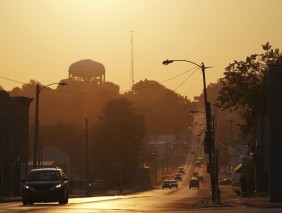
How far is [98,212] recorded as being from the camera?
112 feet

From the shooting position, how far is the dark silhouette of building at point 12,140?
262 feet

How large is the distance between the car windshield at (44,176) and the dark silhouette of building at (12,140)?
33.6 m

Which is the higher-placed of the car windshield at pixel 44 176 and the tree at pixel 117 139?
the tree at pixel 117 139

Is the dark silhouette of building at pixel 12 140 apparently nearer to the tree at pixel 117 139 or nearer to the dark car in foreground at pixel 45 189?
the dark car in foreground at pixel 45 189

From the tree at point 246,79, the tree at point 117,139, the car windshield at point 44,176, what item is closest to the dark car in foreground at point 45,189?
the car windshield at point 44,176

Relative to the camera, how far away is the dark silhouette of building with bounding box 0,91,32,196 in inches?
3147

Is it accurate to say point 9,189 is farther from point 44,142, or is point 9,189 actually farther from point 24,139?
point 44,142

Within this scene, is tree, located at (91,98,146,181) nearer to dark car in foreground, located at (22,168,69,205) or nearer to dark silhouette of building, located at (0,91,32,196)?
dark silhouette of building, located at (0,91,32,196)

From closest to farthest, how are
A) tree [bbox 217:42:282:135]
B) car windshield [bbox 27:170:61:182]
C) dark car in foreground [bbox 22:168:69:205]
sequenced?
dark car in foreground [bbox 22:168:69:205], car windshield [bbox 27:170:61:182], tree [bbox 217:42:282:135]

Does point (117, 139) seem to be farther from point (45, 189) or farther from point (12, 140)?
point (45, 189)

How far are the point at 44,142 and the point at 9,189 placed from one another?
76.0 metres

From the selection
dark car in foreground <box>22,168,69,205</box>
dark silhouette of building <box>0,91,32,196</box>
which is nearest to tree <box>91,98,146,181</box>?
dark silhouette of building <box>0,91,32,196</box>

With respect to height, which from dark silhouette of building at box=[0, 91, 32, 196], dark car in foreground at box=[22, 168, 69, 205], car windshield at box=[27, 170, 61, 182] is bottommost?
dark car in foreground at box=[22, 168, 69, 205]

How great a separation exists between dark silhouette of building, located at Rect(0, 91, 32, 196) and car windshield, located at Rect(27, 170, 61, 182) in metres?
33.6
